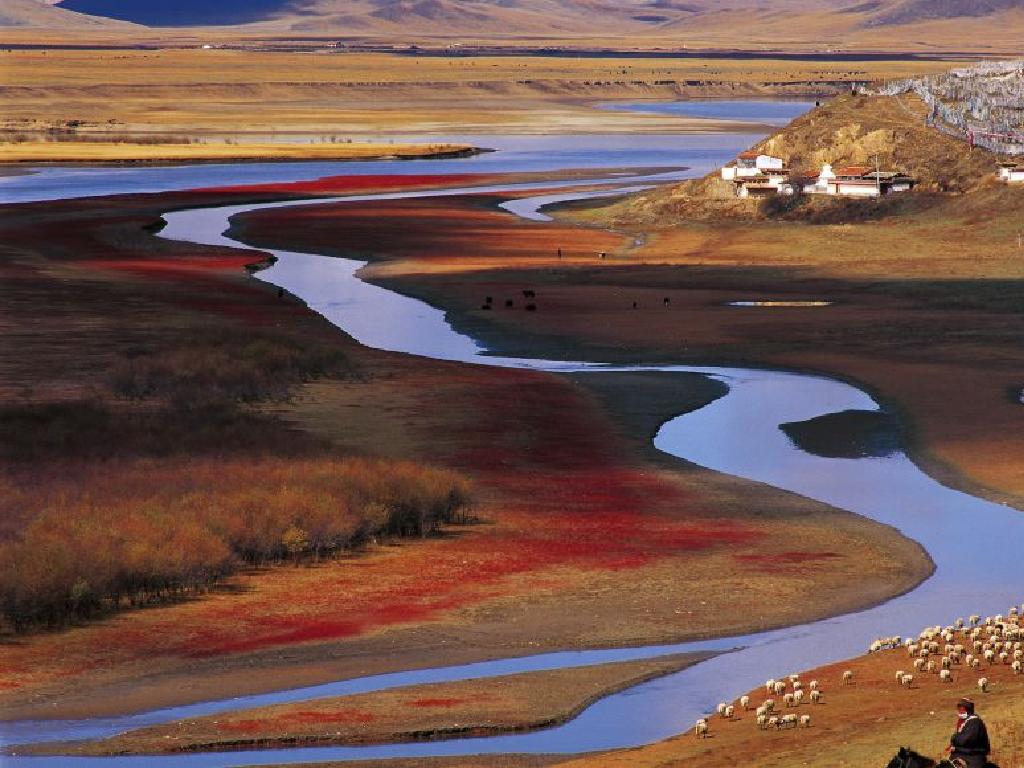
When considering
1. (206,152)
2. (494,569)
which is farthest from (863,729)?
(206,152)

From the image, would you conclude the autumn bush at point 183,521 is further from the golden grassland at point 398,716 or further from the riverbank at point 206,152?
the riverbank at point 206,152

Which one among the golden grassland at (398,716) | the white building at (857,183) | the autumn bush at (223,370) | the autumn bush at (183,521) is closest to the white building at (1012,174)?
the white building at (857,183)

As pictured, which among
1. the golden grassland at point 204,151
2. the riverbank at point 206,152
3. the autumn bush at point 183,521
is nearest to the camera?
the autumn bush at point 183,521

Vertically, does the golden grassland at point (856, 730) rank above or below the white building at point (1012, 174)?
below

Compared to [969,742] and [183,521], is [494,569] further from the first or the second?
[969,742]

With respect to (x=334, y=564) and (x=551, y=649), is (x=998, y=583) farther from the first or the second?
(x=334, y=564)

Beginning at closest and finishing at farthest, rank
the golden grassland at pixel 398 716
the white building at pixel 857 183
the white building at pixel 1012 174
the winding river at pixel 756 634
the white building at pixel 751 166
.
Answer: the golden grassland at pixel 398 716 → the winding river at pixel 756 634 → the white building at pixel 1012 174 → the white building at pixel 857 183 → the white building at pixel 751 166

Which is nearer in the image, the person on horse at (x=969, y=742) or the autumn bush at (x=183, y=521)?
the person on horse at (x=969, y=742)

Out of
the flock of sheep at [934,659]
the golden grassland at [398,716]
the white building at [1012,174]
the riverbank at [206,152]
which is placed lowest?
the riverbank at [206,152]
